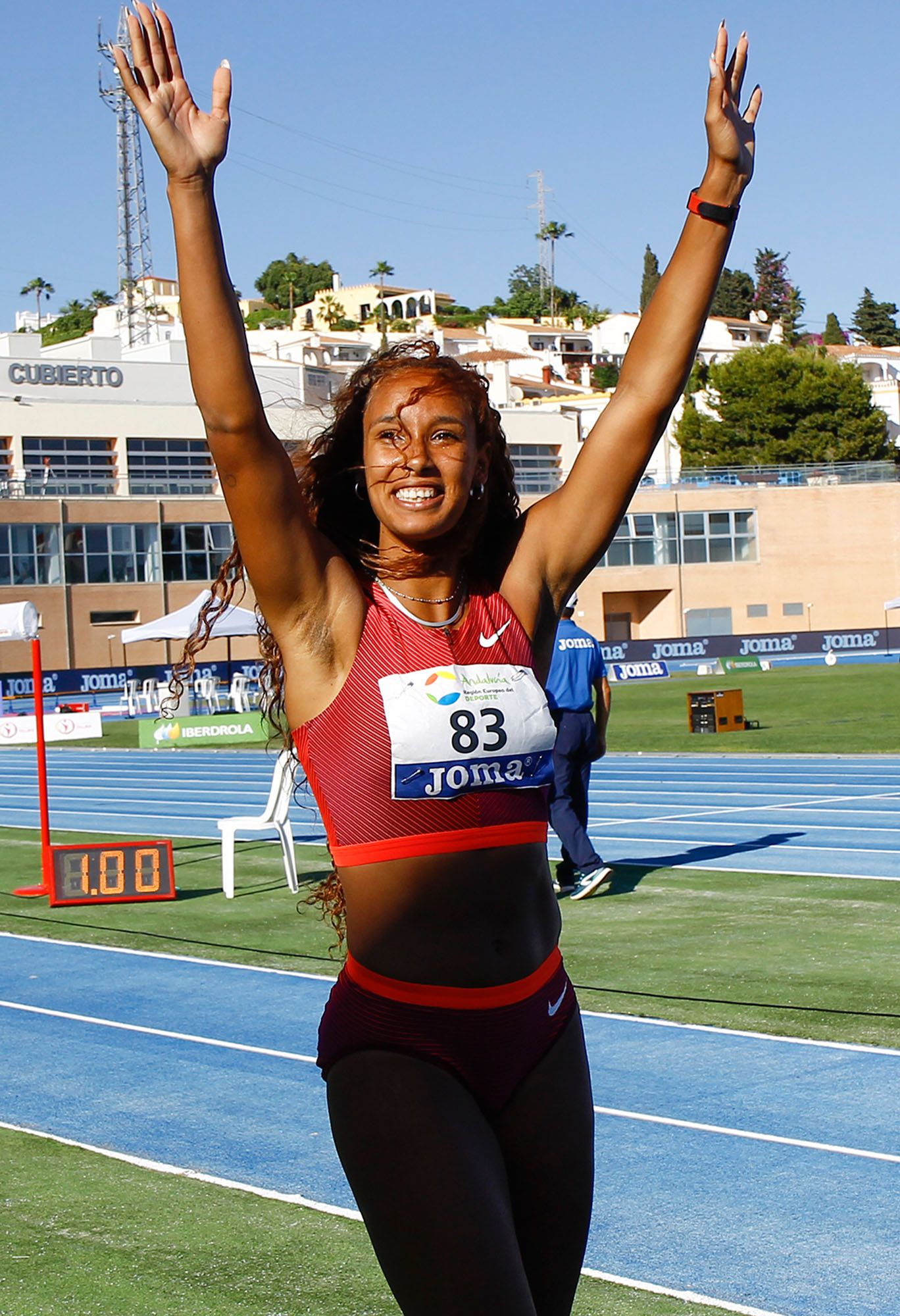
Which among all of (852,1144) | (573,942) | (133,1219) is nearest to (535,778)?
(133,1219)

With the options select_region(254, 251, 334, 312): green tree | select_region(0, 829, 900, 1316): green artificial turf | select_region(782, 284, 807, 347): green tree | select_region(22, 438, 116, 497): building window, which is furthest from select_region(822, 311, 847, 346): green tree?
select_region(0, 829, 900, 1316): green artificial turf

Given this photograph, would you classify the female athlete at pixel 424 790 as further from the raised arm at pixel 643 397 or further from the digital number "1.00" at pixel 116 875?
the digital number "1.00" at pixel 116 875

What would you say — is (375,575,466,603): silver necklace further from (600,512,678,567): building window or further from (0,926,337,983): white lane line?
(600,512,678,567): building window

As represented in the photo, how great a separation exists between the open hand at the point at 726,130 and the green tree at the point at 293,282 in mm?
163891

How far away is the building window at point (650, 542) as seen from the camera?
206 ft

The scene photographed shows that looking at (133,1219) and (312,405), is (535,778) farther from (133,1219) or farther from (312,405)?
(133,1219)

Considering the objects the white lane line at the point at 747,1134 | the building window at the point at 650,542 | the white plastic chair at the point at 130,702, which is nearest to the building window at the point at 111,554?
the white plastic chair at the point at 130,702

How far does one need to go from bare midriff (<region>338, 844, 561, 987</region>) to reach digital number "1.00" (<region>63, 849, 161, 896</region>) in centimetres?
953

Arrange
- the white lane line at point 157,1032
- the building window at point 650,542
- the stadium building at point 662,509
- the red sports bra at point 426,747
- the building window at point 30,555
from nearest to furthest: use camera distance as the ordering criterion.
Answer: the red sports bra at point 426,747
the white lane line at point 157,1032
the building window at point 30,555
the stadium building at point 662,509
the building window at point 650,542

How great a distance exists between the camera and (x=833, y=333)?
140 metres

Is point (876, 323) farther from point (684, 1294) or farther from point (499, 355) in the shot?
point (684, 1294)

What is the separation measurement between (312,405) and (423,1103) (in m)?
1.34

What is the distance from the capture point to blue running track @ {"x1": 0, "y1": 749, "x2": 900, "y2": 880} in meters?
12.6

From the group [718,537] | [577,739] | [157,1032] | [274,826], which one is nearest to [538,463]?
[718,537]
